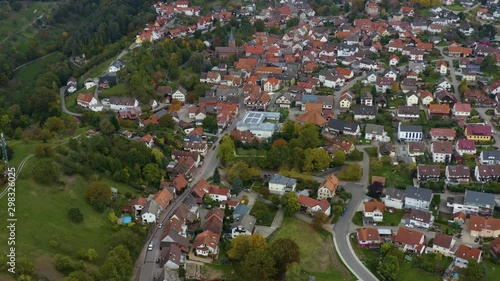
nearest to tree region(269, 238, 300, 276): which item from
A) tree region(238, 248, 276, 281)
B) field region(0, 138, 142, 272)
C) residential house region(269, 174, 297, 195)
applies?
tree region(238, 248, 276, 281)

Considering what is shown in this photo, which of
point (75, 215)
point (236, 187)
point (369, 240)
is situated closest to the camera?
point (369, 240)

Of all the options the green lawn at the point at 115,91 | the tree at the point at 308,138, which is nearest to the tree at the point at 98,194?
the tree at the point at 308,138

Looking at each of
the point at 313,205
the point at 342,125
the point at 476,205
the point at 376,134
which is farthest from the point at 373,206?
the point at 342,125

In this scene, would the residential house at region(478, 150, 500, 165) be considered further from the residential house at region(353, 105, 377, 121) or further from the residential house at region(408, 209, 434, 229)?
the residential house at region(353, 105, 377, 121)

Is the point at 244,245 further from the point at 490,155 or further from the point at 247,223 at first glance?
the point at 490,155

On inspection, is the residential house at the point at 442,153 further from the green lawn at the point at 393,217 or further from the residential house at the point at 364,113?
the residential house at the point at 364,113
